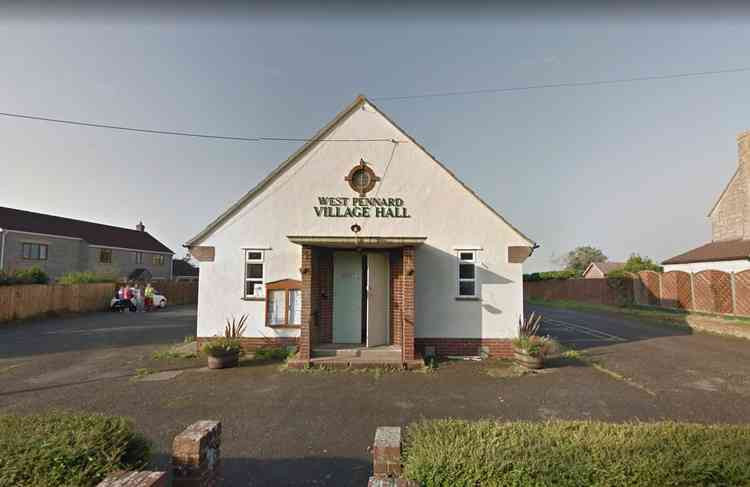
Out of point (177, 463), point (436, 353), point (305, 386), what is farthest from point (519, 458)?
point (436, 353)

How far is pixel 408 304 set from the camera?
928cm

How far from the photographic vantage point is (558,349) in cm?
1112

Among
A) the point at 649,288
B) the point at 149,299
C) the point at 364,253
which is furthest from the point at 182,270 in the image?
the point at 649,288

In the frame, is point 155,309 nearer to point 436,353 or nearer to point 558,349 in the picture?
point 436,353

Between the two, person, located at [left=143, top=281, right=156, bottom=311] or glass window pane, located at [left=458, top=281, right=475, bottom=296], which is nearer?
glass window pane, located at [left=458, top=281, right=475, bottom=296]

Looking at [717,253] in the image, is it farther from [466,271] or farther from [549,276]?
[466,271]

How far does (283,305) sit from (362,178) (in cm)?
473

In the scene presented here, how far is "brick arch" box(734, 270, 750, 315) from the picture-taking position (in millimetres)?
15414

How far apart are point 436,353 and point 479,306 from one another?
1.95 meters

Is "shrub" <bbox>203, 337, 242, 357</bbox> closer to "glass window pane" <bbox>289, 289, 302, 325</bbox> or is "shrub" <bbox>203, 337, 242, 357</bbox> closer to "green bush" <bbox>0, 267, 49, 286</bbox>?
"glass window pane" <bbox>289, 289, 302, 325</bbox>

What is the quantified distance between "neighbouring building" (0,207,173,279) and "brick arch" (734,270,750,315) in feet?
134

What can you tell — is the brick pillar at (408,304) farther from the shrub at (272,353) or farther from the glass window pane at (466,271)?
the shrub at (272,353)

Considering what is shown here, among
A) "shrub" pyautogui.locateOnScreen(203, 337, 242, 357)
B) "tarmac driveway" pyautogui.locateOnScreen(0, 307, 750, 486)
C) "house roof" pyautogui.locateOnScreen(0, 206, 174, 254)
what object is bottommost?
"tarmac driveway" pyautogui.locateOnScreen(0, 307, 750, 486)

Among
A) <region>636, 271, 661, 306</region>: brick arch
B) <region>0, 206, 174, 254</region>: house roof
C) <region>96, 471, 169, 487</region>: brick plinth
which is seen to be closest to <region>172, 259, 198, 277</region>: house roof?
<region>0, 206, 174, 254</region>: house roof
